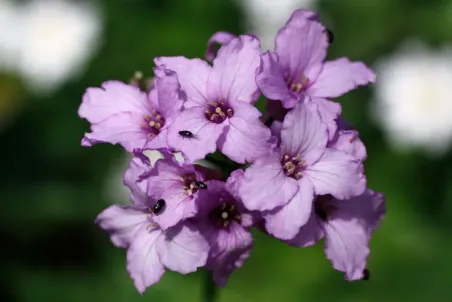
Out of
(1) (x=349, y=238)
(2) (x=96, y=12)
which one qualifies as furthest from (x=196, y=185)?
(2) (x=96, y=12)

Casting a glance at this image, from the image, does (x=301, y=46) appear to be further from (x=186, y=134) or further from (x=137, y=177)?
(x=137, y=177)

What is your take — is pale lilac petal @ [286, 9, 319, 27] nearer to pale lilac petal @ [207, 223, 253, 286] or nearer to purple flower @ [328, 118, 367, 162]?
purple flower @ [328, 118, 367, 162]

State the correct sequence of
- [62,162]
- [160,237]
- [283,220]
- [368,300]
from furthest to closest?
[62,162] < [368,300] < [160,237] < [283,220]

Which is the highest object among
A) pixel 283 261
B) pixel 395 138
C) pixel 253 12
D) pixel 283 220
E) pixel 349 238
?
pixel 283 220

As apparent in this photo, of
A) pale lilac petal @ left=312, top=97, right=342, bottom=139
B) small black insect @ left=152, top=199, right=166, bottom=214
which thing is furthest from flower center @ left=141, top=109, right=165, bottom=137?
pale lilac petal @ left=312, top=97, right=342, bottom=139

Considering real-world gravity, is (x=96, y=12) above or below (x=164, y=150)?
below

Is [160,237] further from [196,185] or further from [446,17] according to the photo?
[446,17]
